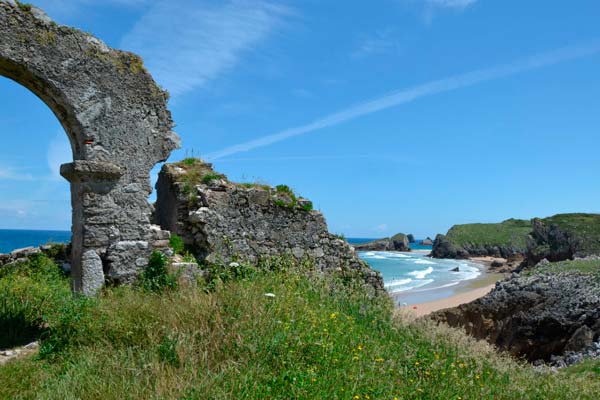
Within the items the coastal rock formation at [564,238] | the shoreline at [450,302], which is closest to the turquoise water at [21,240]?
the shoreline at [450,302]

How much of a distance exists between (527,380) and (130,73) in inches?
270

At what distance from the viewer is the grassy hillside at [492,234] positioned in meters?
76.1

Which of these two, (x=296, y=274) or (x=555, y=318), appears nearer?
(x=296, y=274)

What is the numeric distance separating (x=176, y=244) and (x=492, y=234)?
80.0 meters

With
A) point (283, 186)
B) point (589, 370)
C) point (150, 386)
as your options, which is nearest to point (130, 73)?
point (283, 186)

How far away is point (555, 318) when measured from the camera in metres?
12.8

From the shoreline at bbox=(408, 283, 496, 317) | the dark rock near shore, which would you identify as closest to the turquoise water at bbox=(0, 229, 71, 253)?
the shoreline at bbox=(408, 283, 496, 317)

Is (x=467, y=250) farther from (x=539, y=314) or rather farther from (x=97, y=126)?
(x=97, y=126)

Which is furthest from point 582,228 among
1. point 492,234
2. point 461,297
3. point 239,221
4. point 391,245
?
A: point 391,245

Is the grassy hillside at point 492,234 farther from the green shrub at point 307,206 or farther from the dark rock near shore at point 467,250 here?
the green shrub at point 307,206

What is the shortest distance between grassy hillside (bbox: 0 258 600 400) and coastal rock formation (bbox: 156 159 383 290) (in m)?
1.06

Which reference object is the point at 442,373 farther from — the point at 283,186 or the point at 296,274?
the point at 283,186

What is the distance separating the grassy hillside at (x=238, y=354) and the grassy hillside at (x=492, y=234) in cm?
7271

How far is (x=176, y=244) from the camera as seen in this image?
807 centimetres
